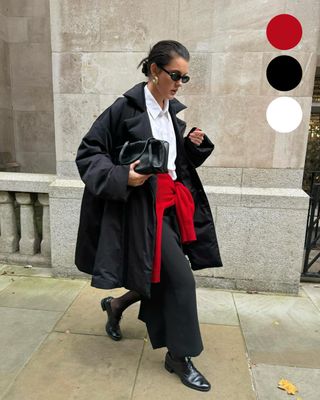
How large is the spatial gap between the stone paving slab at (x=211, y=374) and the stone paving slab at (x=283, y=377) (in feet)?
0.24

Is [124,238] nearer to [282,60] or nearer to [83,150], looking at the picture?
[83,150]

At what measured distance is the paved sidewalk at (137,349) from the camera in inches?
94.5

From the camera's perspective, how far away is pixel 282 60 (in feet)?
11.6

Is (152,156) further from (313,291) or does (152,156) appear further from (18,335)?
(313,291)

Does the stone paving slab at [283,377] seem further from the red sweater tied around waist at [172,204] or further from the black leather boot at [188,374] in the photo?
the red sweater tied around waist at [172,204]

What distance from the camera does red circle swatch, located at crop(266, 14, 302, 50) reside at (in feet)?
11.3

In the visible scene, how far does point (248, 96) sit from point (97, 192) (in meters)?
2.19

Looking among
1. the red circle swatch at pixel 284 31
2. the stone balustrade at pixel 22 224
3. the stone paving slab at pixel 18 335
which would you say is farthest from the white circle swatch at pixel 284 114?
the stone paving slab at pixel 18 335

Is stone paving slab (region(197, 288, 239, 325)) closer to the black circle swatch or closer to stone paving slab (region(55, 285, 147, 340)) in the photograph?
stone paving slab (region(55, 285, 147, 340))

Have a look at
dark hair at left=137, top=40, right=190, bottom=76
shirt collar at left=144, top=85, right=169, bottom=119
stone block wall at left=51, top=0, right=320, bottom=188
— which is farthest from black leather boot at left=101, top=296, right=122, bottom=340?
dark hair at left=137, top=40, right=190, bottom=76

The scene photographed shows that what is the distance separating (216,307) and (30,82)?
18.2 ft

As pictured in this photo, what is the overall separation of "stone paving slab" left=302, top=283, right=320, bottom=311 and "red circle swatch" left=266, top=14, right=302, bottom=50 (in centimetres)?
249

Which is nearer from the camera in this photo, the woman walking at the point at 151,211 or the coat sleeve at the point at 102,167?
the coat sleeve at the point at 102,167

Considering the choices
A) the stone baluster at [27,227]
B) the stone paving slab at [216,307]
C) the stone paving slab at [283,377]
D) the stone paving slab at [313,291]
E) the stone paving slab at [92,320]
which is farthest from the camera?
the stone baluster at [27,227]
